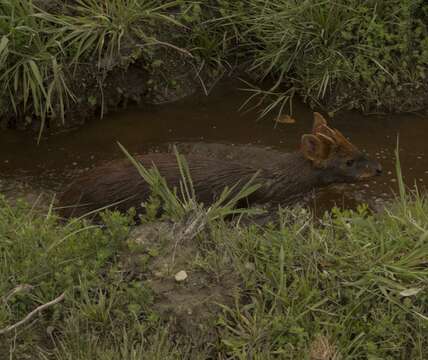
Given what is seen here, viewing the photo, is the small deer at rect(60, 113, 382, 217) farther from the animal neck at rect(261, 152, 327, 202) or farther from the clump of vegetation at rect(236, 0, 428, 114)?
the clump of vegetation at rect(236, 0, 428, 114)

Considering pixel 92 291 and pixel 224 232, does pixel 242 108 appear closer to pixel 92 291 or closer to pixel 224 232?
pixel 224 232

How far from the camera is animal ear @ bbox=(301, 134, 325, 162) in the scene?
545 cm

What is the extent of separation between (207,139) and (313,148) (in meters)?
1.25

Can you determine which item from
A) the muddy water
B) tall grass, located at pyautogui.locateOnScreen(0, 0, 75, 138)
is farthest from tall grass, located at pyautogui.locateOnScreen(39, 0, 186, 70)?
the muddy water

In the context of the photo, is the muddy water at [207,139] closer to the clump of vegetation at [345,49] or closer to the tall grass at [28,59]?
the clump of vegetation at [345,49]

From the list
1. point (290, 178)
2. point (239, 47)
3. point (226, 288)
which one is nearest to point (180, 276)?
point (226, 288)

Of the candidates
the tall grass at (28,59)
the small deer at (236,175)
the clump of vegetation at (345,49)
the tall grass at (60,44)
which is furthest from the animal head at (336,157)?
the tall grass at (28,59)

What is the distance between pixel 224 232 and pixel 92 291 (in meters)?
0.76

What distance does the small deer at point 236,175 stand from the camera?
5086mm

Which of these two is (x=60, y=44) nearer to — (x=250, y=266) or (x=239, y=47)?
(x=239, y=47)

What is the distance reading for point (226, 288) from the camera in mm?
3898

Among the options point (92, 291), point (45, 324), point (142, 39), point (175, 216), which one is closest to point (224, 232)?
point (175, 216)

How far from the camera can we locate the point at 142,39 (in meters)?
6.39

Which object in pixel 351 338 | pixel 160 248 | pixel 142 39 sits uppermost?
pixel 142 39
